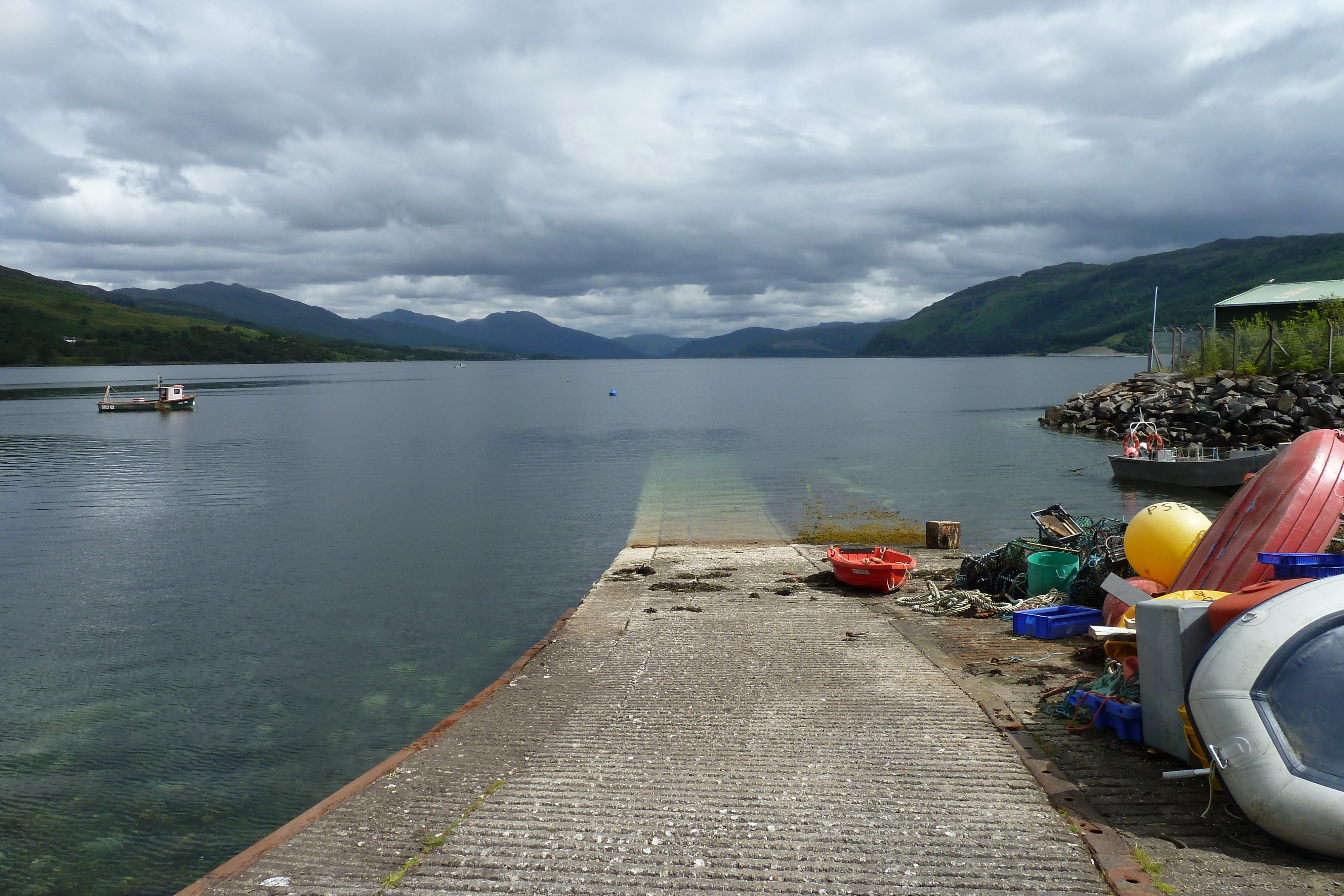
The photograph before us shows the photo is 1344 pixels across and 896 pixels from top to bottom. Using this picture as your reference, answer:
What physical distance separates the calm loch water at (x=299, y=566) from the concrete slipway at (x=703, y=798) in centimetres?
317

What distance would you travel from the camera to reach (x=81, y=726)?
37.7ft

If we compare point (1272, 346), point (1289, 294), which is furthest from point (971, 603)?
point (1289, 294)

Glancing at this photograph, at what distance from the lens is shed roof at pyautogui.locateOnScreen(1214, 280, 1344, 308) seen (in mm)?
52969

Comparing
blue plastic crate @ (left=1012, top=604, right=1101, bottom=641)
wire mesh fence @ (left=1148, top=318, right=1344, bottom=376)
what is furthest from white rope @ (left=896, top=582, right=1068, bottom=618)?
wire mesh fence @ (left=1148, top=318, right=1344, bottom=376)

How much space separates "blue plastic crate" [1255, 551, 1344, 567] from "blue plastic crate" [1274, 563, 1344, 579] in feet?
0.07

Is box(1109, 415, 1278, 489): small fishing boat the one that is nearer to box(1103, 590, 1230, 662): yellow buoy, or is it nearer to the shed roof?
box(1103, 590, 1230, 662): yellow buoy

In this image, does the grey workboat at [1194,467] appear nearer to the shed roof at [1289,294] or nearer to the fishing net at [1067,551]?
the fishing net at [1067,551]

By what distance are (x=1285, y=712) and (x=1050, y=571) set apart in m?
7.56

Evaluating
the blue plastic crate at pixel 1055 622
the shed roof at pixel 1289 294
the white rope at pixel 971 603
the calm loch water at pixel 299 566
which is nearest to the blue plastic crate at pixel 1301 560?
the blue plastic crate at pixel 1055 622

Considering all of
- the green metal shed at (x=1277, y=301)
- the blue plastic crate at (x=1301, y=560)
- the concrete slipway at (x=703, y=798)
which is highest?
the green metal shed at (x=1277, y=301)

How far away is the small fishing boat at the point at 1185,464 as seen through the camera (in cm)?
2966

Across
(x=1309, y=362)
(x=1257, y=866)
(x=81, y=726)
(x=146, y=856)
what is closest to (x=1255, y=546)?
(x=1257, y=866)

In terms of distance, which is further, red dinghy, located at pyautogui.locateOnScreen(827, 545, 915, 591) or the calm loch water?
red dinghy, located at pyautogui.locateOnScreen(827, 545, 915, 591)

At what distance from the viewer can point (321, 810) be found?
263 inches
